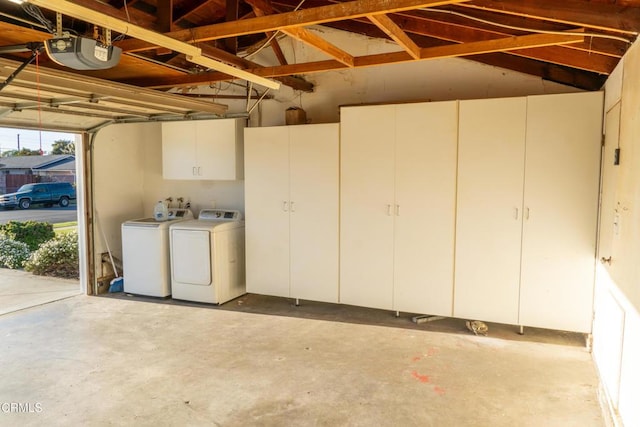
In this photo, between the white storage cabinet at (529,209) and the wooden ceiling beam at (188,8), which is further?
the wooden ceiling beam at (188,8)

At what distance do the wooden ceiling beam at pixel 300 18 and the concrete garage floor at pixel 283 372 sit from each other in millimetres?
2448

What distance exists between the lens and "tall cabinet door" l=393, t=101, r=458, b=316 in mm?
4145

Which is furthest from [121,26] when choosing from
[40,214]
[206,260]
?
[40,214]

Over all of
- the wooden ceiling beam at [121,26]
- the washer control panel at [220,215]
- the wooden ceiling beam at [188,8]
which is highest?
the wooden ceiling beam at [188,8]

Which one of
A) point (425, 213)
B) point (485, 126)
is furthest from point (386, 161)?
point (485, 126)

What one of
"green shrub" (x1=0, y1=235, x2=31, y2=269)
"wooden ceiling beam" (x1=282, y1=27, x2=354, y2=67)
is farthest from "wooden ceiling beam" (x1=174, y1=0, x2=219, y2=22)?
"green shrub" (x1=0, y1=235, x2=31, y2=269)

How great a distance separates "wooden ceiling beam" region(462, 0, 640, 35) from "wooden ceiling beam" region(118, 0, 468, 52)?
57cm

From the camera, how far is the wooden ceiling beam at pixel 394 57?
2965mm

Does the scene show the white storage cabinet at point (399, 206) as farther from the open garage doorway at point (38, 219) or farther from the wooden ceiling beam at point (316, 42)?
the open garage doorway at point (38, 219)

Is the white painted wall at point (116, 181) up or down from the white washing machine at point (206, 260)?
up

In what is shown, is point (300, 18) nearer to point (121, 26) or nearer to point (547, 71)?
point (121, 26)

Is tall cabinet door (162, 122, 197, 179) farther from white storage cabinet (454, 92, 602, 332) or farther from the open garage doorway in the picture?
white storage cabinet (454, 92, 602, 332)

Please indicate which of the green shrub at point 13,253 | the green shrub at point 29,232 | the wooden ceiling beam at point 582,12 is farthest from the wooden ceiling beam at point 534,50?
the green shrub at point 29,232

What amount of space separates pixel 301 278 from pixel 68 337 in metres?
2.37
